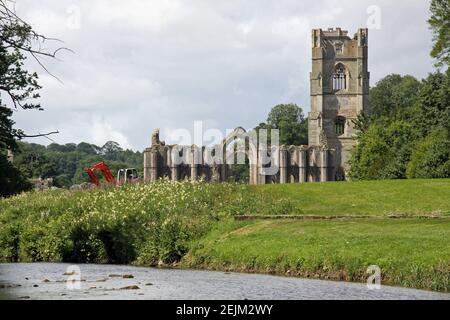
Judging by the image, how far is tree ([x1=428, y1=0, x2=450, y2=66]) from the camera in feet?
212

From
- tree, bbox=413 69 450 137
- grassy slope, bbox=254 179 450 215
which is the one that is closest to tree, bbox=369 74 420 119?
tree, bbox=413 69 450 137

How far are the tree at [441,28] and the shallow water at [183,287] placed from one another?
3477cm

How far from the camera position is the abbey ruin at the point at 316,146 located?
399ft

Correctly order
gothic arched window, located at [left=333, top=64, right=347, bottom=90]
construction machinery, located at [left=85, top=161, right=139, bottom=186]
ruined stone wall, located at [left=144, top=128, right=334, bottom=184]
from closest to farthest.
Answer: construction machinery, located at [left=85, top=161, right=139, bottom=186], ruined stone wall, located at [left=144, top=128, right=334, bottom=184], gothic arched window, located at [left=333, top=64, right=347, bottom=90]

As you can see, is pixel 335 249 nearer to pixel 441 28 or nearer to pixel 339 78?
pixel 441 28

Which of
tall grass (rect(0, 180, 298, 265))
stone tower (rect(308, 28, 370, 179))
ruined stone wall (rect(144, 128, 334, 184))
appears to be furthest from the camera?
stone tower (rect(308, 28, 370, 179))

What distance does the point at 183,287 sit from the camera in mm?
28547

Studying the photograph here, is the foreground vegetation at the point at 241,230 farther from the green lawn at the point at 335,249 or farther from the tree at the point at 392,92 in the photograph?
the tree at the point at 392,92

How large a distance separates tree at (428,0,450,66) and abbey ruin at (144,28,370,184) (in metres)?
40.4

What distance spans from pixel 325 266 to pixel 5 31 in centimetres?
1392

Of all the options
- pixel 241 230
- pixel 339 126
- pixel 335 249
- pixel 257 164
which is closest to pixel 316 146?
pixel 257 164

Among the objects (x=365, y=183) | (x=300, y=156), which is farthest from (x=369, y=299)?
(x=300, y=156)

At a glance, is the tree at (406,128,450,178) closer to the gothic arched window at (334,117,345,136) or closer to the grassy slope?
the grassy slope
